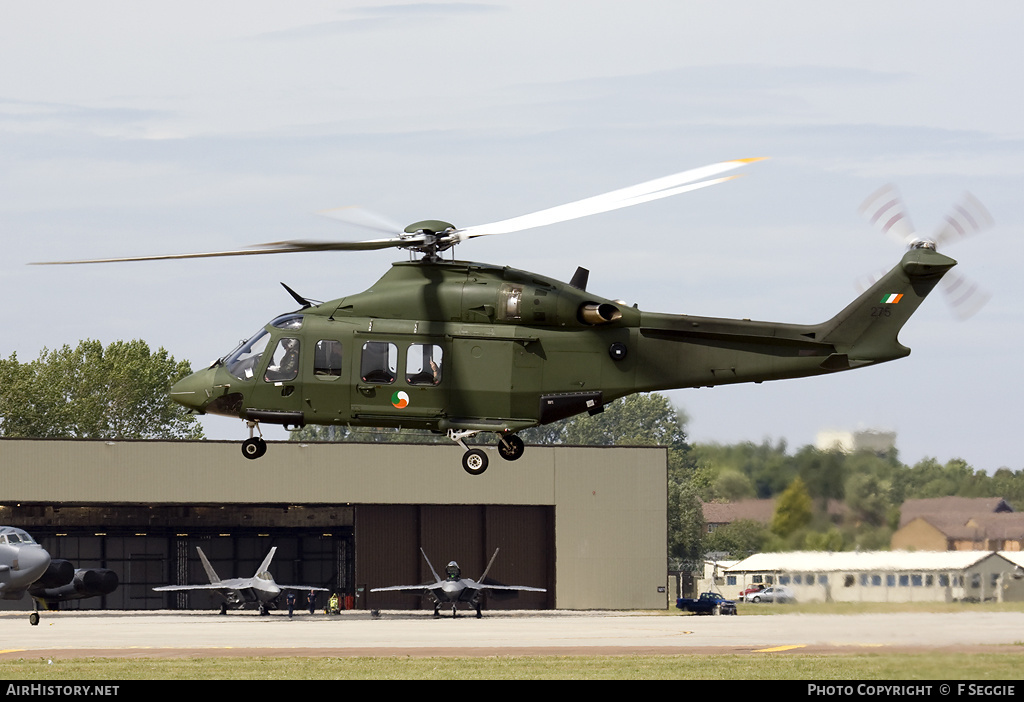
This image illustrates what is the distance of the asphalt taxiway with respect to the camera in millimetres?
27250

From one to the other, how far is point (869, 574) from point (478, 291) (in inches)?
372

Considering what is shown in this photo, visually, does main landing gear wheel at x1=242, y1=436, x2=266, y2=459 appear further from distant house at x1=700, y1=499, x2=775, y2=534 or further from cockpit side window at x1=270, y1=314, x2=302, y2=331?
distant house at x1=700, y1=499, x2=775, y2=534

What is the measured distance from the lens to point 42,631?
194 ft

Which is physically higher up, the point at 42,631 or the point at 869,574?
the point at 869,574

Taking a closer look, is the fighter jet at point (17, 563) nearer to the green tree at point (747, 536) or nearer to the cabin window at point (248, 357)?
the cabin window at point (248, 357)

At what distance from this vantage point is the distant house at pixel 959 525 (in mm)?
23625

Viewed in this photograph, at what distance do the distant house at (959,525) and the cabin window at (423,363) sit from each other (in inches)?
371

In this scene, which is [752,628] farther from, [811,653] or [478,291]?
[478,291]

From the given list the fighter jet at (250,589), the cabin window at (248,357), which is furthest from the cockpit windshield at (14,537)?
the cabin window at (248,357)

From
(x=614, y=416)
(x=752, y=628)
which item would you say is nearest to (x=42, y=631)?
(x=752, y=628)

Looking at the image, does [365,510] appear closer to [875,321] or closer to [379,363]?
[379,363]


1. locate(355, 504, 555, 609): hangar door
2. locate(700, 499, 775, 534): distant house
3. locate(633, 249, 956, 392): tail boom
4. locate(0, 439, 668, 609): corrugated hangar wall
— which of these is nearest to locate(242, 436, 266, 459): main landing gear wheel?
locate(633, 249, 956, 392): tail boom

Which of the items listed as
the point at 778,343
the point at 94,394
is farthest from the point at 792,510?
the point at 94,394

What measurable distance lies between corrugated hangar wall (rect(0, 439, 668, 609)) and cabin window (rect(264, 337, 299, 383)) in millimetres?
52077
